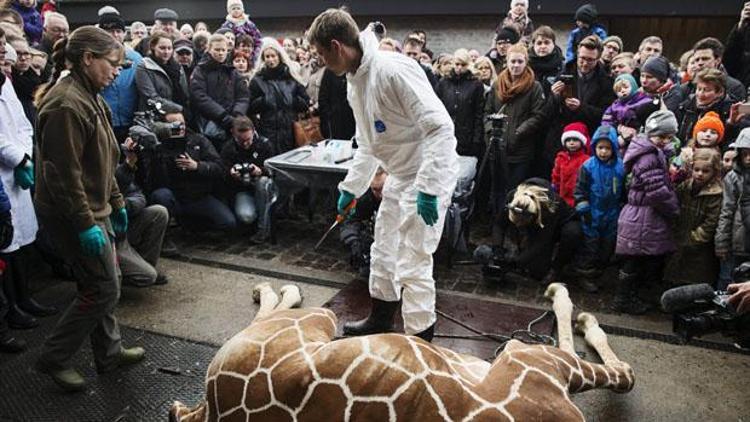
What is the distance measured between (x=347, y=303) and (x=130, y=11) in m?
12.9

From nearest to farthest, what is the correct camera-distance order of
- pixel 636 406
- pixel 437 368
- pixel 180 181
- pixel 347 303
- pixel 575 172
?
pixel 437 368 < pixel 636 406 < pixel 347 303 < pixel 575 172 < pixel 180 181

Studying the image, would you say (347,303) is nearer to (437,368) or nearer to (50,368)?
(50,368)

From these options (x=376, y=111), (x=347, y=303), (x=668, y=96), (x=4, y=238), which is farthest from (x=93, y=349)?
(x=668, y=96)

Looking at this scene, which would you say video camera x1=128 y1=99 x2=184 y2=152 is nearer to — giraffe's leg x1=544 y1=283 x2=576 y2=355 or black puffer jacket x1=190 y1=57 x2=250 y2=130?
black puffer jacket x1=190 y1=57 x2=250 y2=130

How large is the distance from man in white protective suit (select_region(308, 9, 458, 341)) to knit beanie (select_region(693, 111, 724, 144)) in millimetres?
2506

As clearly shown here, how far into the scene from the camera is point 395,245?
3729 mm

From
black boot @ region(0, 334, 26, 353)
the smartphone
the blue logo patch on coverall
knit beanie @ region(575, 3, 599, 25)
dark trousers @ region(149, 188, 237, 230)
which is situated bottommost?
black boot @ region(0, 334, 26, 353)

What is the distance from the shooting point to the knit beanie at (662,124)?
462 centimetres

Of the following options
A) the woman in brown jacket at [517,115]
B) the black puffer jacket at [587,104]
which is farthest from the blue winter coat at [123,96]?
the black puffer jacket at [587,104]

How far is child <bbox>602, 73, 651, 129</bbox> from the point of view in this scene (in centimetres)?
529

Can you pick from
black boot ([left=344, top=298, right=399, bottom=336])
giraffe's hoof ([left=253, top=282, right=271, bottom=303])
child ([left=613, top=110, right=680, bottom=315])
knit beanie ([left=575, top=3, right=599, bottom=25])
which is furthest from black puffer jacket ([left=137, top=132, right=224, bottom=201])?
knit beanie ([left=575, top=3, right=599, bottom=25])

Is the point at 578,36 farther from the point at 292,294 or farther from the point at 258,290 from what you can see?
the point at 258,290

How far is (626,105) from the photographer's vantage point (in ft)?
17.8

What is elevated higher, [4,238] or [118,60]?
[118,60]
